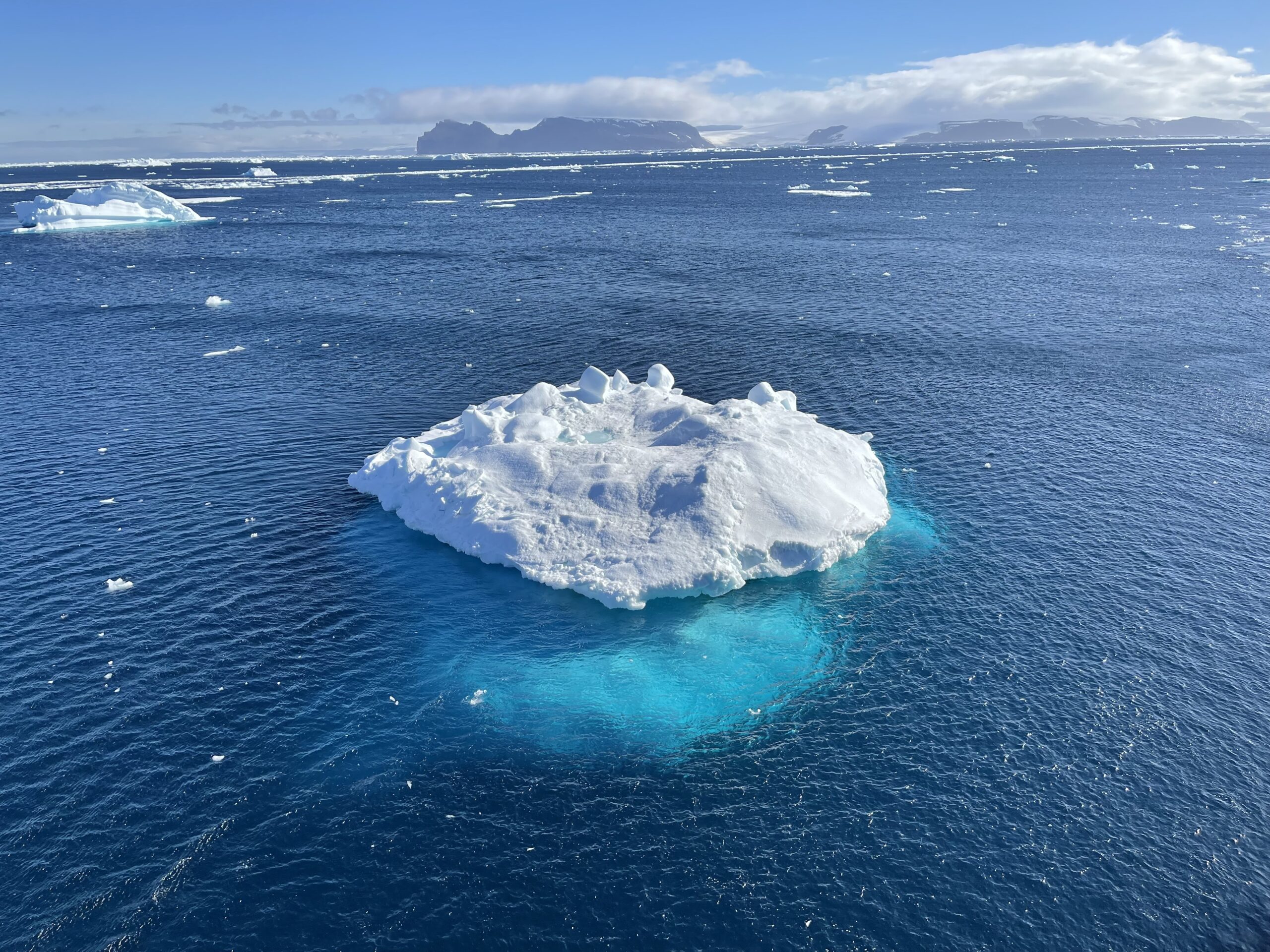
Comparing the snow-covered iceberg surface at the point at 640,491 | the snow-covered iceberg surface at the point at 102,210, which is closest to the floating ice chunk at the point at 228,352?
the snow-covered iceberg surface at the point at 640,491

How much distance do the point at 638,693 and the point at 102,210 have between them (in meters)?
210

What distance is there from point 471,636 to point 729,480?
20.6 m

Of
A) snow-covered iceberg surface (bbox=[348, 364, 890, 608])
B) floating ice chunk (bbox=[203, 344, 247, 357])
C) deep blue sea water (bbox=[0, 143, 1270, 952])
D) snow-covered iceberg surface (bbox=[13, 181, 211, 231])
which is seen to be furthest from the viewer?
snow-covered iceberg surface (bbox=[13, 181, 211, 231])

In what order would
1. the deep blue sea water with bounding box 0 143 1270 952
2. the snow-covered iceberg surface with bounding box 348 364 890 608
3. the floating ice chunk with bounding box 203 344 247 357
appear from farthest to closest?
→ the floating ice chunk with bounding box 203 344 247 357 < the snow-covered iceberg surface with bounding box 348 364 890 608 < the deep blue sea water with bounding box 0 143 1270 952

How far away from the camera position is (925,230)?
593 feet

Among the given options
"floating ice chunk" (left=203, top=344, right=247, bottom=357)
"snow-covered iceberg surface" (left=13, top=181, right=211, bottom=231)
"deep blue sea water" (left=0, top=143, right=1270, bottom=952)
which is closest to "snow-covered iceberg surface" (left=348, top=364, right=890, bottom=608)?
"deep blue sea water" (left=0, top=143, right=1270, bottom=952)

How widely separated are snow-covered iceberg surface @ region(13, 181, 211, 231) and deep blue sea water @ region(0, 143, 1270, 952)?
126521mm

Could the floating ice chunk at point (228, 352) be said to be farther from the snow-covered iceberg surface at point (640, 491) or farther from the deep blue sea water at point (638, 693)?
the snow-covered iceberg surface at point (640, 491)

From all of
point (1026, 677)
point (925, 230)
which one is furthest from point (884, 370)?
point (925, 230)

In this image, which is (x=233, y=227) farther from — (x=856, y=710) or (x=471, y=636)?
(x=856, y=710)

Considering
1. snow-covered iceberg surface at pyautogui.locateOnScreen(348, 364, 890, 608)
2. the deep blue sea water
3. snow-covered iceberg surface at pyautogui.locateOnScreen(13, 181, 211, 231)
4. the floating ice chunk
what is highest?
snow-covered iceberg surface at pyautogui.locateOnScreen(13, 181, 211, 231)

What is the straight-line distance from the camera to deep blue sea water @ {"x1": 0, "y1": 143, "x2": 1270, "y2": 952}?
31.2m

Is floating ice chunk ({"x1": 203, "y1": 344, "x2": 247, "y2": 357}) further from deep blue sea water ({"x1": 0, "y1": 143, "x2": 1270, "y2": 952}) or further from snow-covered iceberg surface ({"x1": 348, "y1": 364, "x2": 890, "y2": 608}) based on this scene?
snow-covered iceberg surface ({"x1": 348, "y1": 364, "x2": 890, "y2": 608})

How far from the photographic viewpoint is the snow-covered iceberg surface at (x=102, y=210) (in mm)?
185125
